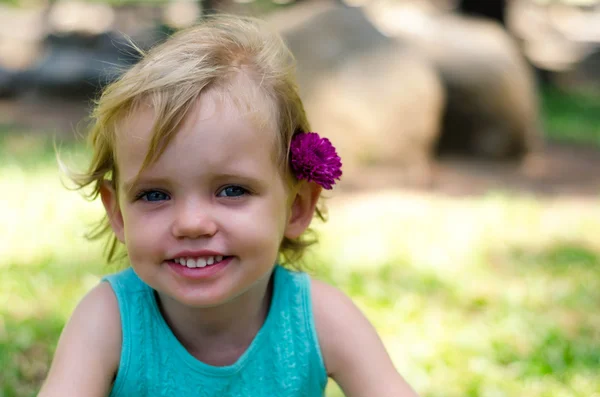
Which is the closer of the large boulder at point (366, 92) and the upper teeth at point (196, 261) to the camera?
the upper teeth at point (196, 261)

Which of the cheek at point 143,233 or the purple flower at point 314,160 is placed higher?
the purple flower at point 314,160

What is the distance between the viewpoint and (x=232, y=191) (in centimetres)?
190

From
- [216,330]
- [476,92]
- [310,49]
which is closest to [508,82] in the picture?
[476,92]

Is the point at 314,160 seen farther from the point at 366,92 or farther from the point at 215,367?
the point at 366,92

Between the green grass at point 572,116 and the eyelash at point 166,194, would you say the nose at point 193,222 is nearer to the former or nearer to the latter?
the eyelash at point 166,194

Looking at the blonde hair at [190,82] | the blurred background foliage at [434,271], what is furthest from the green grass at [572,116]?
the blonde hair at [190,82]

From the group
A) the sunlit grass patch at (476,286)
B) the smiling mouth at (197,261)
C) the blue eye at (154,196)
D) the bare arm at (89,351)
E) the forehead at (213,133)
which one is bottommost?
the sunlit grass patch at (476,286)

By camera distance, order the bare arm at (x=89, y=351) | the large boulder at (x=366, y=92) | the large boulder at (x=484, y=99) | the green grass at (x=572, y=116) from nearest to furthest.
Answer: the bare arm at (x=89, y=351) < the large boulder at (x=366, y=92) < the large boulder at (x=484, y=99) < the green grass at (x=572, y=116)

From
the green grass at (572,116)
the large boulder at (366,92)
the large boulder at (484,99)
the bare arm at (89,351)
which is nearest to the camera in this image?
the bare arm at (89,351)

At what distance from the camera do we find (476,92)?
302 inches

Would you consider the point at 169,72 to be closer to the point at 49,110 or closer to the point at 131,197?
the point at 131,197

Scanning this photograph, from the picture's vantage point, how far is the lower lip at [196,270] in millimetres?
1872

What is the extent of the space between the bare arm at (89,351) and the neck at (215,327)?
0.15 meters

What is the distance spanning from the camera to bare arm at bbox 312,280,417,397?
2.09 meters
